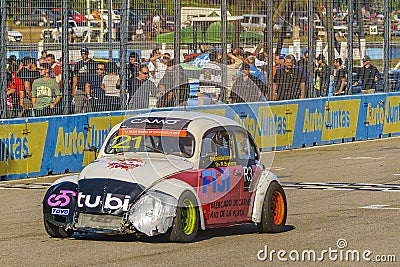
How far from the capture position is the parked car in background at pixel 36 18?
1744 centimetres

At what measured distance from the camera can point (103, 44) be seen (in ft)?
65.1

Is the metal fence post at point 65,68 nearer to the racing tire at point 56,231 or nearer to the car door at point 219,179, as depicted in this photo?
the car door at point 219,179

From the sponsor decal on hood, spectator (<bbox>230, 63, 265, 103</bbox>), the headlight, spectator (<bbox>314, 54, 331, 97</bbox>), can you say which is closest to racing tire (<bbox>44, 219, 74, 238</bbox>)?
the sponsor decal on hood

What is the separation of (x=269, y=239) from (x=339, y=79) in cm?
1534

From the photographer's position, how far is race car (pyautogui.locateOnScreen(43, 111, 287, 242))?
9.84 meters

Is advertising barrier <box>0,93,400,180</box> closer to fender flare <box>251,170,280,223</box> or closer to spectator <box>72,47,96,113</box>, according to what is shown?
spectator <box>72,47,96,113</box>

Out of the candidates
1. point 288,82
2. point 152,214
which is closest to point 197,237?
point 152,214

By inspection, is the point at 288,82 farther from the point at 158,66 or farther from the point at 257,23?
the point at 158,66

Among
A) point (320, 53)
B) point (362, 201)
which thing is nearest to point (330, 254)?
point (362, 201)

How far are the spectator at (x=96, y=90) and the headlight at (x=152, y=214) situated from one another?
927 centimetres

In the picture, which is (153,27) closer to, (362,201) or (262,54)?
(262,54)

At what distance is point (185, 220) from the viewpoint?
1015cm

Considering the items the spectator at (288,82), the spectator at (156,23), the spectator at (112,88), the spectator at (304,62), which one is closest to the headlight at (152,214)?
the spectator at (112,88)

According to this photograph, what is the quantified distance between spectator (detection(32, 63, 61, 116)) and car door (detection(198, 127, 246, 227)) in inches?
296
